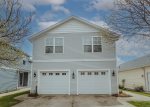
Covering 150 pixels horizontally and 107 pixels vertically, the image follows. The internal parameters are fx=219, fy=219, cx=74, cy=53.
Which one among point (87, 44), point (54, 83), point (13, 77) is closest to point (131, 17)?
point (87, 44)

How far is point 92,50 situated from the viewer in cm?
2139

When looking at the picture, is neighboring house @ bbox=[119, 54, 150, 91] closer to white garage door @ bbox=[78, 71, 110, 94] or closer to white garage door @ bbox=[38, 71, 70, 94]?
white garage door @ bbox=[78, 71, 110, 94]

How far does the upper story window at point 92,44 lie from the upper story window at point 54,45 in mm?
2377

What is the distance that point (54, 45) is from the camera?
21734mm

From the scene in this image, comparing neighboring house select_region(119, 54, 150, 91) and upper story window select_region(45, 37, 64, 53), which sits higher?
upper story window select_region(45, 37, 64, 53)

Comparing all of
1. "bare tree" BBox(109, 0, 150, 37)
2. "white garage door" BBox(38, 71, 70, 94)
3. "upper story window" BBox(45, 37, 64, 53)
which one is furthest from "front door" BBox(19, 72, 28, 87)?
"bare tree" BBox(109, 0, 150, 37)

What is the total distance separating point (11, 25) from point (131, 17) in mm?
6784

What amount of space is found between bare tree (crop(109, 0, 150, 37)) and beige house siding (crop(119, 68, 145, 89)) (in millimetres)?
18196

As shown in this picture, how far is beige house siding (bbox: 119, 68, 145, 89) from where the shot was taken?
98.0 ft

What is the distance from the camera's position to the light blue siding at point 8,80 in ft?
85.1

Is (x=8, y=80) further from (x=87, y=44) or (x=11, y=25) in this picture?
(x=11, y=25)

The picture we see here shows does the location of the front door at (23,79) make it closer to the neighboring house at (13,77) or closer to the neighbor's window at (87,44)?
the neighboring house at (13,77)

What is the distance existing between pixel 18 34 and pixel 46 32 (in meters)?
9.07

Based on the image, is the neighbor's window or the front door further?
the front door
